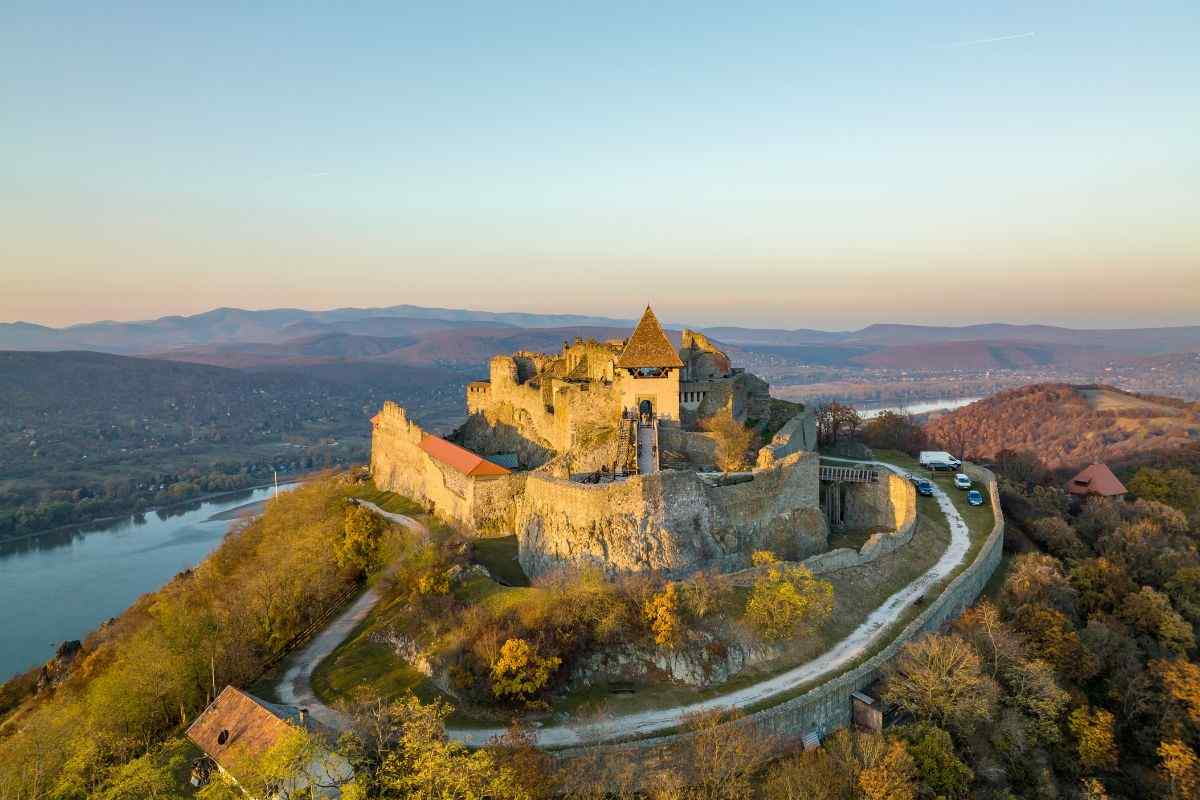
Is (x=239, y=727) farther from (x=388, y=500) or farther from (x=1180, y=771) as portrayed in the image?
(x=1180, y=771)

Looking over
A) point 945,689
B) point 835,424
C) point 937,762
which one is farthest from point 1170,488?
point 937,762

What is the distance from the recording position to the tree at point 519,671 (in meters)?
22.7

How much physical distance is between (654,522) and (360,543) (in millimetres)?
19137

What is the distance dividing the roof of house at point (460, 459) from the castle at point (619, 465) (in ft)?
0.37

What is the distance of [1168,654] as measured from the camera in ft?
101

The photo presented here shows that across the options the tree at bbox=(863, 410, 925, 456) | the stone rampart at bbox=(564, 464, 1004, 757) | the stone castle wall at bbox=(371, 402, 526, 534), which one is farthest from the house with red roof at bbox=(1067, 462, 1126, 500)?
the stone castle wall at bbox=(371, 402, 526, 534)

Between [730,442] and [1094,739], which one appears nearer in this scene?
[1094,739]

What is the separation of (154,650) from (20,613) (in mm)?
56641

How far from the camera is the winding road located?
2159cm

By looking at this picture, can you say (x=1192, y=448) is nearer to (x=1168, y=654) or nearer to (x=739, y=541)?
(x=1168, y=654)

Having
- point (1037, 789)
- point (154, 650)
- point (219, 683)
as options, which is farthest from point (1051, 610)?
point (154, 650)

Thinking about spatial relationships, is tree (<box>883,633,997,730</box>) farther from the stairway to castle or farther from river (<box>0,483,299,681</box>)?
river (<box>0,483,299,681</box>)

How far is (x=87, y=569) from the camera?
3152 inches

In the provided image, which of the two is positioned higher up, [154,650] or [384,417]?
[384,417]
